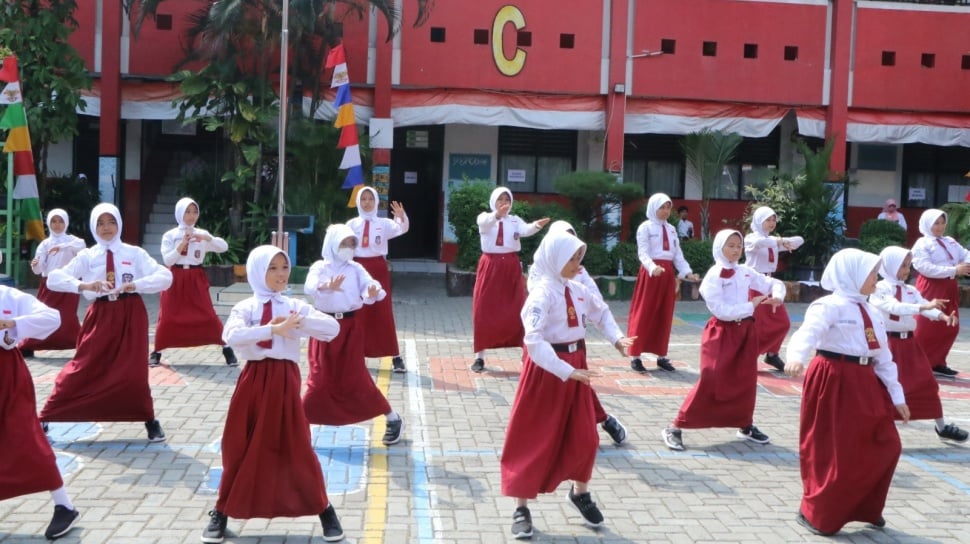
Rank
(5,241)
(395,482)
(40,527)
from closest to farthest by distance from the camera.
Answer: (40,527)
(395,482)
(5,241)

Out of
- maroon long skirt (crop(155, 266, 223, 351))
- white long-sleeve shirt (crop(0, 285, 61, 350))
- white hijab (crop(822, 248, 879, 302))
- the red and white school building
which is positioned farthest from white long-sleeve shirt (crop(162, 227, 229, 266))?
the red and white school building

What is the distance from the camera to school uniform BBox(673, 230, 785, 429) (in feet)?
25.1

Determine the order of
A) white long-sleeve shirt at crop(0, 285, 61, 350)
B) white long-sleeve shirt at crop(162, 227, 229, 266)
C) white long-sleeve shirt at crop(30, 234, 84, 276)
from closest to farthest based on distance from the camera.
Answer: white long-sleeve shirt at crop(0, 285, 61, 350)
white long-sleeve shirt at crop(162, 227, 229, 266)
white long-sleeve shirt at crop(30, 234, 84, 276)

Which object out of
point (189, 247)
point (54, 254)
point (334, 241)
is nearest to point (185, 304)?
point (189, 247)

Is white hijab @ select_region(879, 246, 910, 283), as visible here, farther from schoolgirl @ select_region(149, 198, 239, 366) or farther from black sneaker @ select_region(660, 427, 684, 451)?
schoolgirl @ select_region(149, 198, 239, 366)

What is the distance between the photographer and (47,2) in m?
17.5

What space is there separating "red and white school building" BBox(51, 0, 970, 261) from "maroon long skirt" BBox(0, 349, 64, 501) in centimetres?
1354

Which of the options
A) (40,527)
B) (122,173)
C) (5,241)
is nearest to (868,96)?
(122,173)

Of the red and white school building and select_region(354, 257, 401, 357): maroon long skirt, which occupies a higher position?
the red and white school building

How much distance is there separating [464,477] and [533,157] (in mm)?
15415

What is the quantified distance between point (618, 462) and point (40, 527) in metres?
3.82

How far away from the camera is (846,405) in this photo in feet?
19.2

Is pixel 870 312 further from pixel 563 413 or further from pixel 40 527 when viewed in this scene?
pixel 40 527

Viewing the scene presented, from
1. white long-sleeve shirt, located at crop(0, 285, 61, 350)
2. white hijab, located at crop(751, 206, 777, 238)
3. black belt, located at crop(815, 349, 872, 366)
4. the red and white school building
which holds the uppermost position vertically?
the red and white school building
